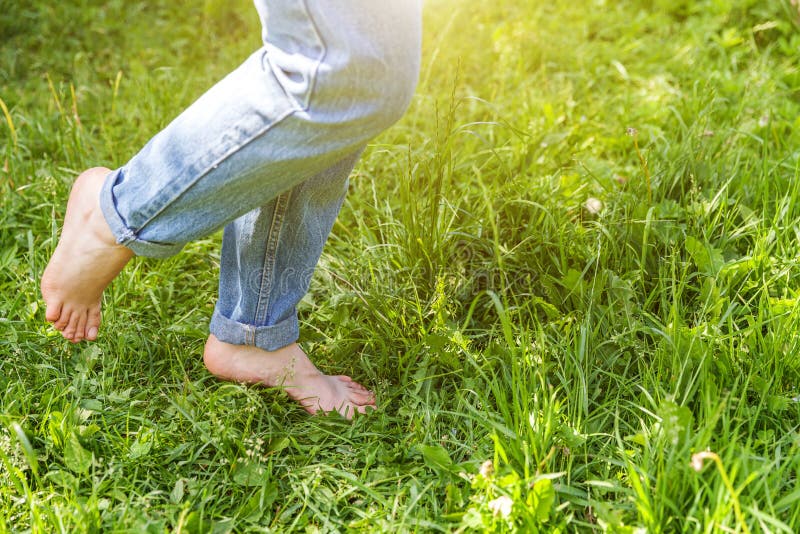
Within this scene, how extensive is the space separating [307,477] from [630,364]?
0.74m

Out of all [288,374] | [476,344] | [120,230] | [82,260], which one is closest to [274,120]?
[120,230]

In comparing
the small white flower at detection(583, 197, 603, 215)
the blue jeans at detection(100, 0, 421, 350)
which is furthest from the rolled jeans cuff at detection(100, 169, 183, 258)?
the small white flower at detection(583, 197, 603, 215)

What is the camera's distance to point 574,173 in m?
2.22

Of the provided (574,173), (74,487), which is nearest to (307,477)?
(74,487)

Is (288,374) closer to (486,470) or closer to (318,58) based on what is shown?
(486,470)

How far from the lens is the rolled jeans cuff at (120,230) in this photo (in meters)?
1.26

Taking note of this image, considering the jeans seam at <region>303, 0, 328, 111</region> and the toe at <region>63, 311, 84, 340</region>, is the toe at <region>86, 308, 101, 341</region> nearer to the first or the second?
the toe at <region>63, 311, 84, 340</region>

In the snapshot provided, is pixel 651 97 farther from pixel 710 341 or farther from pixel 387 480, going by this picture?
pixel 387 480

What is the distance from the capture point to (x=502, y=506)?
1190 mm

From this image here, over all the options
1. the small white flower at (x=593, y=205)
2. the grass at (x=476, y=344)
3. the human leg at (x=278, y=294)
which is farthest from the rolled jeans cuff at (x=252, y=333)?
the small white flower at (x=593, y=205)

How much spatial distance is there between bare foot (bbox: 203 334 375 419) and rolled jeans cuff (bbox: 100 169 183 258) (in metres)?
0.39

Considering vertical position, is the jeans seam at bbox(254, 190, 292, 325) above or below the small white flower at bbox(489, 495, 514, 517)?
above

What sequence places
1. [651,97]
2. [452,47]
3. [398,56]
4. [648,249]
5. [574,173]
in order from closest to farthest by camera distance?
[398,56]
[648,249]
[574,173]
[651,97]
[452,47]

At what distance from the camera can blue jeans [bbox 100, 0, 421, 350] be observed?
1099 millimetres
